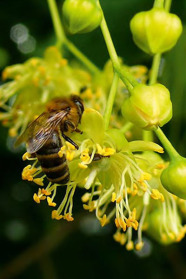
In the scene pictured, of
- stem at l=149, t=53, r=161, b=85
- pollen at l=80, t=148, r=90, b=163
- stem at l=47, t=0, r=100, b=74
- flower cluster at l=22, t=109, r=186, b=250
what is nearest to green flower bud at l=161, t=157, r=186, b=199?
flower cluster at l=22, t=109, r=186, b=250

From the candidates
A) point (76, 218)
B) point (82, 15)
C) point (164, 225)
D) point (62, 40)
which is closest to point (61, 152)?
point (82, 15)

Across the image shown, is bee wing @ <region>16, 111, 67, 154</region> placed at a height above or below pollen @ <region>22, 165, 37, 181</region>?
above

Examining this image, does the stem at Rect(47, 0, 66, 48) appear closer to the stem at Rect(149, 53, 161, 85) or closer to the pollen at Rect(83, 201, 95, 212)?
the stem at Rect(149, 53, 161, 85)

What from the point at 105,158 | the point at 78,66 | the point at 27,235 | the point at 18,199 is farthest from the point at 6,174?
the point at 105,158

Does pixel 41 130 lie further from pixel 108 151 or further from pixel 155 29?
pixel 155 29

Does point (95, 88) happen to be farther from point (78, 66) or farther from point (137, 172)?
point (137, 172)

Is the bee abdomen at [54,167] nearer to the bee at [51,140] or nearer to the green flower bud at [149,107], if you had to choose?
the bee at [51,140]
